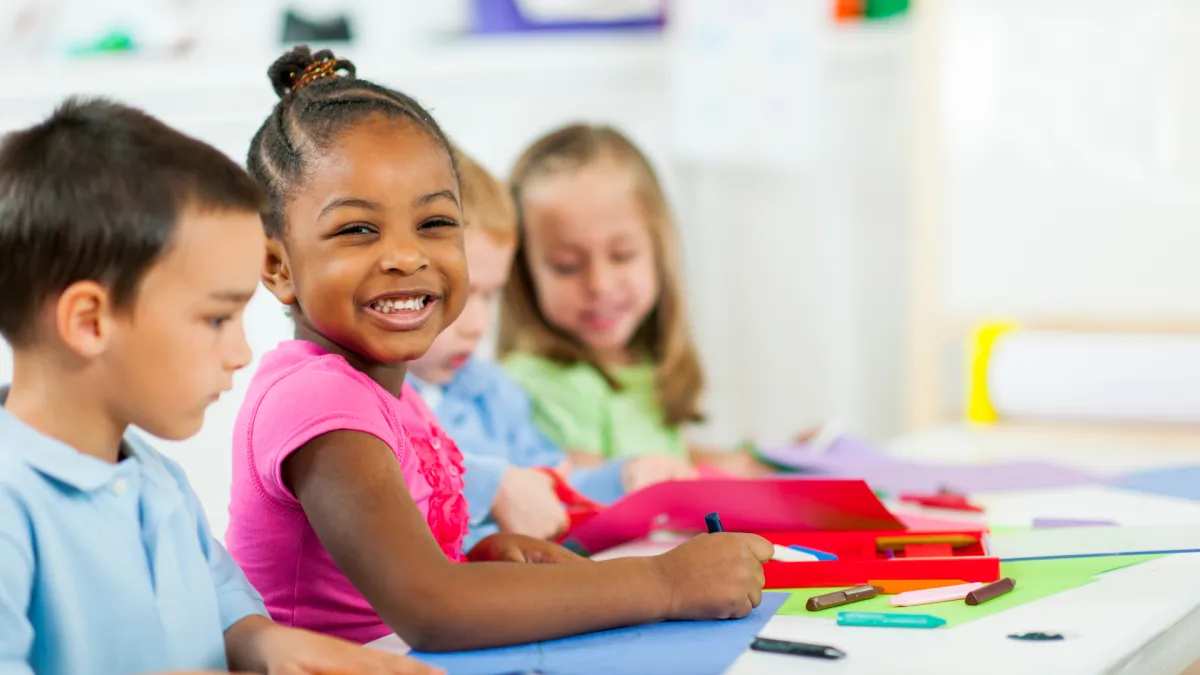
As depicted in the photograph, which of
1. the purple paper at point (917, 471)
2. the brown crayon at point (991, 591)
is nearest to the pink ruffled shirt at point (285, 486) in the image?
the brown crayon at point (991, 591)

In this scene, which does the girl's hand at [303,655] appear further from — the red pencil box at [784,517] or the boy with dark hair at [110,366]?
the red pencil box at [784,517]

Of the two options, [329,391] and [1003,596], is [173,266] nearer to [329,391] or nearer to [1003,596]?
[329,391]

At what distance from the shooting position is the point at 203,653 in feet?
2.44

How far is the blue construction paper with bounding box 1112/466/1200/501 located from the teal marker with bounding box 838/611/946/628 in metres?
0.65

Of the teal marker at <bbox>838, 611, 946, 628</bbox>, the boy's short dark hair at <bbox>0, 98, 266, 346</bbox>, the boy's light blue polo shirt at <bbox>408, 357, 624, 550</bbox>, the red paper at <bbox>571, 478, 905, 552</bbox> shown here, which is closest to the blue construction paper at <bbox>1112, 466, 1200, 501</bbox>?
the red paper at <bbox>571, 478, 905, 552</bbox>

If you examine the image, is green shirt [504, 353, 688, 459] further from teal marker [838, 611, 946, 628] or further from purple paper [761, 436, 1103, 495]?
teal marker [838, 611, 946, 628]

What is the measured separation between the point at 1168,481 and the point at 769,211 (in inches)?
52.1

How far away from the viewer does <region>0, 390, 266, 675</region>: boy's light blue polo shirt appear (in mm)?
670

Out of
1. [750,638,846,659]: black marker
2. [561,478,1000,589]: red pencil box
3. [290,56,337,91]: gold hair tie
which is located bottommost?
[561,478,1000,589]: red pencil box

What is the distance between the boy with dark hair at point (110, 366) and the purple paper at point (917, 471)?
2.77 feet

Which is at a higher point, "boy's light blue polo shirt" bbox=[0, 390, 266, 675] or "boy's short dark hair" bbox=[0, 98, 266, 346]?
"boy's short dark hair" bbox=[0, 98, 266, 346]

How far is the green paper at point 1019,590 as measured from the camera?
0.84 meters

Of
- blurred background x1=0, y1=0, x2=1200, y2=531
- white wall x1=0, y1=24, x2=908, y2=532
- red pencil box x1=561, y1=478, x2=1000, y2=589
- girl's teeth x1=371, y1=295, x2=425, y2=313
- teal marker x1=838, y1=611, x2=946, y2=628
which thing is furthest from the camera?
white wall x1=0, y1=24, x2=908, y2=532

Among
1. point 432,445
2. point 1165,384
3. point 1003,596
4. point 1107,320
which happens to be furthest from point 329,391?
point 1107,320
